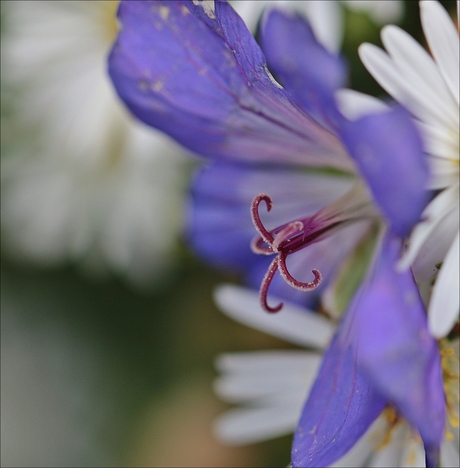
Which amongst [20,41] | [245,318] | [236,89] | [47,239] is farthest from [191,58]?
[47,239]

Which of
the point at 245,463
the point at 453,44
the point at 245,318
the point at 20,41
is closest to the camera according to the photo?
the point at 453,44

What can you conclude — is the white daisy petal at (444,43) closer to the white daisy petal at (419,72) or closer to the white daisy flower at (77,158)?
the white daisy petal at (419,72)

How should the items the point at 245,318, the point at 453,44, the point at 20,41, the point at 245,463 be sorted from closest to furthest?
the point at 453,44 → the point at 245,318 → the point at 20,41 → the point at 245,463

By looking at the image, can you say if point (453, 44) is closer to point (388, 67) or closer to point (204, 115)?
point (388, 67)

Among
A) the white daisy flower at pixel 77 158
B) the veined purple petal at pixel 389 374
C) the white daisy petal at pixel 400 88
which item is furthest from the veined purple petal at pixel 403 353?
the white daisy flower at pixel 77 158

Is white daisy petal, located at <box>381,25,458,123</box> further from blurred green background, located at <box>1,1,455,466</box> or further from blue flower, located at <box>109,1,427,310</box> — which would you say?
blurred green background, located at <box>1,1,455,466</box>

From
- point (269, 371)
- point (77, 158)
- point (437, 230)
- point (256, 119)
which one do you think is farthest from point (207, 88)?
point (77, 158)

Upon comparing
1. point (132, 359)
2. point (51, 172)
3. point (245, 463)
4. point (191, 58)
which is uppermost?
point (191, 58)
